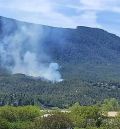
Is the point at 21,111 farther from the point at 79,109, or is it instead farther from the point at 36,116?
the point at 79,109

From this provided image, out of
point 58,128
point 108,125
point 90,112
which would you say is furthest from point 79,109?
point 58,128

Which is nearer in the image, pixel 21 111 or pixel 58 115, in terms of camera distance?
pixel 58 115

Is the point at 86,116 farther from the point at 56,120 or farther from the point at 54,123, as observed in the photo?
the point at 54,123

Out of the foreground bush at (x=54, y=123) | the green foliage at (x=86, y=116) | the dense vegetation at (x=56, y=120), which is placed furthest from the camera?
the green foliage at (x=86, y=116)

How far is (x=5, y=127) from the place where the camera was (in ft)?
373

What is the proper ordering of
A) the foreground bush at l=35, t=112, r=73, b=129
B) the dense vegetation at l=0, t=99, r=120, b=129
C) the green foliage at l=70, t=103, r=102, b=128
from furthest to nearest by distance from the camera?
the green foliage at l=70, t=103, r=102, b=128 < the dense vegetation at l=0, t=99, r=120, b=129 < the foreground bush at l=35, t=112, r=73, b=129

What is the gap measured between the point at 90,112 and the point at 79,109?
3.95 metres

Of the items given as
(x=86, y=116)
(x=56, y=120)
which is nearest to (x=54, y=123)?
(x=56, y=120)

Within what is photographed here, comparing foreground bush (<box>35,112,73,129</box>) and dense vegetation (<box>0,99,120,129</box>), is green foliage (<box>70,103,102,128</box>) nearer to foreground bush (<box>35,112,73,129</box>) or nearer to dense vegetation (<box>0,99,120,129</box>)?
dense vegetation (<box>0,99,120,129</box>)

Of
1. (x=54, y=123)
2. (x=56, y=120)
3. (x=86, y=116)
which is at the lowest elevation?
(x=54, y=123)

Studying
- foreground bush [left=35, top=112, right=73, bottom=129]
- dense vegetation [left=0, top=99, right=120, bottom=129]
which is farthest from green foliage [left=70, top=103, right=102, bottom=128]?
foreground bush [left=35, top=112, right=73, bottom=129]

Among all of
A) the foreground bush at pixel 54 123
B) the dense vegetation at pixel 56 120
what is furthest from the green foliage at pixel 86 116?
the foreground bush at pixel 54 123

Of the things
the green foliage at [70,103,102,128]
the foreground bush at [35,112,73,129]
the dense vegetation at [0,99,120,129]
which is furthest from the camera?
the green foliage at [70,103,102,128]

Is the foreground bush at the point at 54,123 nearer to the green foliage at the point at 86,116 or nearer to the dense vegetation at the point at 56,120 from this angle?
the dense vegetation at the point at 56,120
